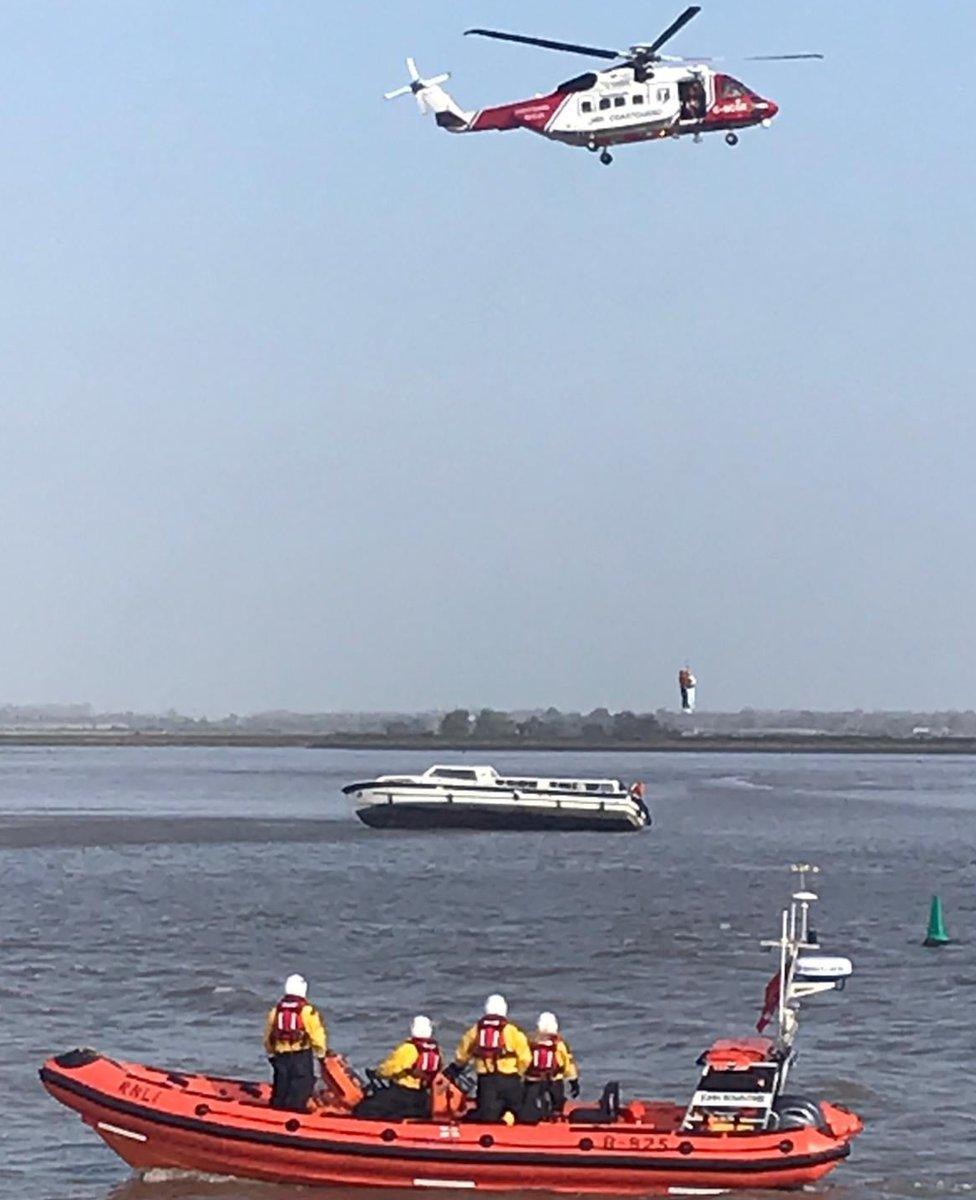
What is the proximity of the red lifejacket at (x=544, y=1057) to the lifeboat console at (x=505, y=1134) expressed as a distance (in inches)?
19.1

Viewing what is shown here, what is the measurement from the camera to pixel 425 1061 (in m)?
20.4

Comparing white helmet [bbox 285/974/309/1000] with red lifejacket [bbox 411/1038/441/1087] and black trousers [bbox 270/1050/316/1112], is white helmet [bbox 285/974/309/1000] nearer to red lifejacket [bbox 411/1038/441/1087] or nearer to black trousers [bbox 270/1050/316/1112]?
black trousers [bbox 270/1050/316/1112]

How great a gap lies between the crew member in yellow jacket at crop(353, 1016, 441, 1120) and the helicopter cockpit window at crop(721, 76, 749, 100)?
33.5m

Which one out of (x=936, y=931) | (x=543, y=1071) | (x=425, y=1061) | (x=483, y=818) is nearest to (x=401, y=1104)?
(x=425, y=1061)

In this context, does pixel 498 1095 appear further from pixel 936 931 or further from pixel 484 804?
pixel 484 804

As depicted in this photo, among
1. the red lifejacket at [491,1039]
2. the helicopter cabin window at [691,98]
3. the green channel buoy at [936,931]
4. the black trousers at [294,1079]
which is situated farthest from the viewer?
the helicopter cabin window at [691,98]

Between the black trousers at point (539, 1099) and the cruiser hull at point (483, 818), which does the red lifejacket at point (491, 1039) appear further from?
the cruiser hull at point (483, 818)

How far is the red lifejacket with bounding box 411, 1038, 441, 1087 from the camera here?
20281mm

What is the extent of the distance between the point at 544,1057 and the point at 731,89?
33.7 meters

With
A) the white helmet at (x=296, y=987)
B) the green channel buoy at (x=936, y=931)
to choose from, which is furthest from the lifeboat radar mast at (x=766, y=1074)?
the green channel buoy at (x=936, y=931)

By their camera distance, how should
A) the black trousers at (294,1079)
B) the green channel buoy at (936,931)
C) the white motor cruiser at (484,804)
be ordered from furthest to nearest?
the white motor cruiser at (484,804) → the green channel buoy at (936,931) → the black trousers at (294,1079)

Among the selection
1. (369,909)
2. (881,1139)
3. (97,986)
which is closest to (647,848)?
(369,909)

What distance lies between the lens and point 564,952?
127 ft

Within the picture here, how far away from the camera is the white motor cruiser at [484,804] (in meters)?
70.5
